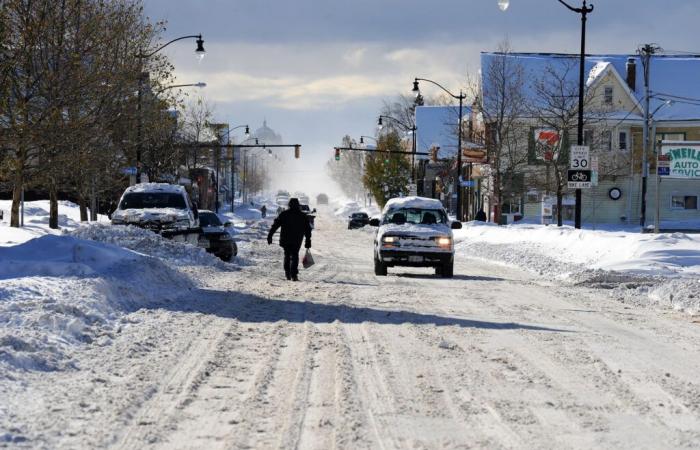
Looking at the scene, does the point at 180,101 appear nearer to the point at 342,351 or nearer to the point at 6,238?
the point at 6,238

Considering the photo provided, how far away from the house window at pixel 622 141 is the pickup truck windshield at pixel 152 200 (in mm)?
47633

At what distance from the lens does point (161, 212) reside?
29.1 metres

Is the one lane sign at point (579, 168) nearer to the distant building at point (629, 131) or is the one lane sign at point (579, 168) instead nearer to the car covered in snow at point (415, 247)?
the car covered in snow at point (415, 247)

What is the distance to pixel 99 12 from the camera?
3322 cm

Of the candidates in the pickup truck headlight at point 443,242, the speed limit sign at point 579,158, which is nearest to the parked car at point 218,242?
the pickup truck headlight at point 443,242

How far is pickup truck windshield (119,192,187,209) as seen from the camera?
96.8 feet

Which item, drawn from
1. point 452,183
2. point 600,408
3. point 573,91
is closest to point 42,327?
point 600,408

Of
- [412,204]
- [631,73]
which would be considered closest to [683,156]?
[412,204]

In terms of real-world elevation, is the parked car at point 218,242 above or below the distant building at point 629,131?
below

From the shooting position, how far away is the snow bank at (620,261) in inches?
726

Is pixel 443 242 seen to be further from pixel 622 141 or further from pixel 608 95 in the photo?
pixel 622 141

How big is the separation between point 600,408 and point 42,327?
6149 millimetres

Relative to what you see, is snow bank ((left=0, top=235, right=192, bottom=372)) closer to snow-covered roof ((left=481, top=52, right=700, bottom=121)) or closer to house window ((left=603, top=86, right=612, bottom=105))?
snow-covered roof ((left=481, top=52, right=700, bottom=121))

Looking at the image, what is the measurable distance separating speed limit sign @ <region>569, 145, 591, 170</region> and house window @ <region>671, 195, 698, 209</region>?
1624 inches
